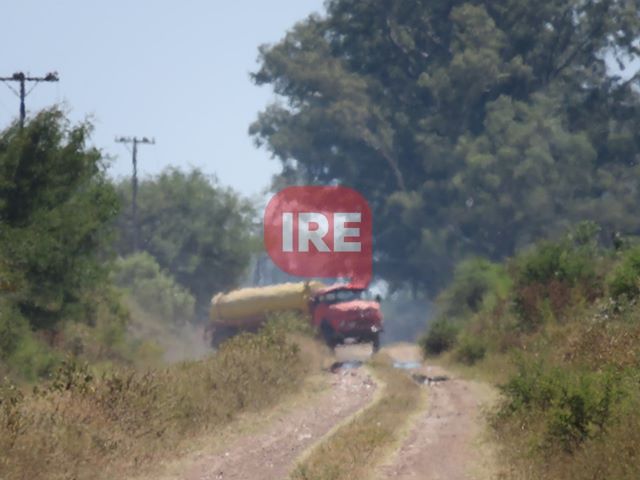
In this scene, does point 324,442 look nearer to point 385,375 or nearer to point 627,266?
point 627,266

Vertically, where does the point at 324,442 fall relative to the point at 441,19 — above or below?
below

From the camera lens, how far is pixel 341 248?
79875 mm

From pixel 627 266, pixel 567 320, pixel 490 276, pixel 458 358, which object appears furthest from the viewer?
pixel 490 276

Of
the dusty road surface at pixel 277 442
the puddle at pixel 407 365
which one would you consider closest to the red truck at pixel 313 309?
the puddle at pixel 407 365

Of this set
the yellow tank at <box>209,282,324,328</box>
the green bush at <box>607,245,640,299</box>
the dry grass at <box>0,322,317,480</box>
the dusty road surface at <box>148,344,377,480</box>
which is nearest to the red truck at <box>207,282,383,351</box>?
the yellow tank at <box>209,282,324,328</box>

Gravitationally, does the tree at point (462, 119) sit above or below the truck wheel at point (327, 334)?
above

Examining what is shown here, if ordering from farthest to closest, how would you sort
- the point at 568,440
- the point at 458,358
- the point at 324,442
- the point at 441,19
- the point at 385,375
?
the point at 441,19
the point at 458,358
the point at 385,375
the point at 324,442
the point at 568,440

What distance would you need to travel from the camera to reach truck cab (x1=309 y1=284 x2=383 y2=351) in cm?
4800

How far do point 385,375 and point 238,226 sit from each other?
45581mm

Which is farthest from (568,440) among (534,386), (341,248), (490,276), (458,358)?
(341,248)

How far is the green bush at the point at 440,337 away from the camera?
4528 centimetres

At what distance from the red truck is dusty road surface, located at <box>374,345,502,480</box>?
53.2ft

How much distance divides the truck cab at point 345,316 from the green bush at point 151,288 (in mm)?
19587

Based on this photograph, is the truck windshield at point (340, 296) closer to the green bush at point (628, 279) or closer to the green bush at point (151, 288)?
the green bush at point (628, 279)
